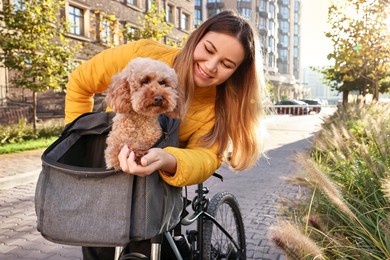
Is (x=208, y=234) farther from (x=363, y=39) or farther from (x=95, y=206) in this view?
(x=363, y=39)

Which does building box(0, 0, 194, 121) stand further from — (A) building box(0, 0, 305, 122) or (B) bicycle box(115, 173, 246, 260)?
(B) bicycle box(115, 173, 246, 260)

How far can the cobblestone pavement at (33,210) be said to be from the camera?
4.45 metres

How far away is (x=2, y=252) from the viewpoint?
4.39 m

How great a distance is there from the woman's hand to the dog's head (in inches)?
6.4

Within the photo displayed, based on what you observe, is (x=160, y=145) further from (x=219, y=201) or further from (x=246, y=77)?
(x=219, y=201)

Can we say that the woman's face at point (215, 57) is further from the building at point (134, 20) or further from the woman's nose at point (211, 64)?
the building at point (134, 20)

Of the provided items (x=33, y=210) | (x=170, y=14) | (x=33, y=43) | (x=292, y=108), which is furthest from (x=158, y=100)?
(x=292, y=108)

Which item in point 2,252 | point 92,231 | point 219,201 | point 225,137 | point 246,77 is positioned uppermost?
point 246,77

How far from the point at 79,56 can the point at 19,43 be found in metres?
9.96

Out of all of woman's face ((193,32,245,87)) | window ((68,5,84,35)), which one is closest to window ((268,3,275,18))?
window ((68,5,84,35))

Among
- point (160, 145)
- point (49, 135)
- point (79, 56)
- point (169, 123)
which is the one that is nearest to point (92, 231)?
point (160, 145)

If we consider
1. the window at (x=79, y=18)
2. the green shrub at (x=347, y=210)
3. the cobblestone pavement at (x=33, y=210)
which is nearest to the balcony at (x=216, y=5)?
the window at (x=79, y=18)

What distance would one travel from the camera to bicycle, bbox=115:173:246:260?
2215 mm

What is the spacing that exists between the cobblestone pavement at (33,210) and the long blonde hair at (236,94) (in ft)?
0.98
